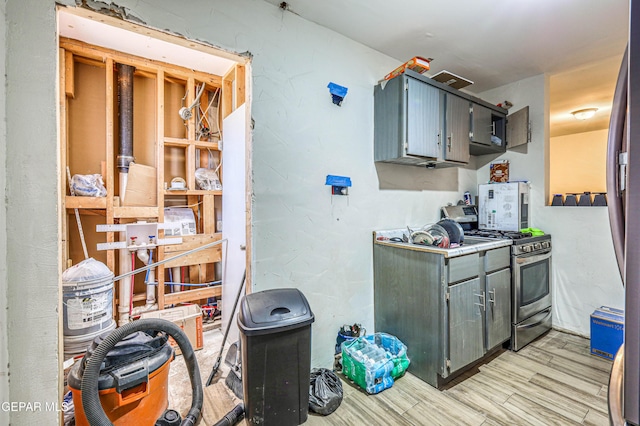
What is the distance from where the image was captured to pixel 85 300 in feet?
7.20

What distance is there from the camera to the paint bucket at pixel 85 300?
2154 millimetres

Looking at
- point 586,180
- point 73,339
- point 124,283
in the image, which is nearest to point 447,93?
point 124,283

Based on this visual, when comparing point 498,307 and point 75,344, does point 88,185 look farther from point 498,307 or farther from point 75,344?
point 498,307

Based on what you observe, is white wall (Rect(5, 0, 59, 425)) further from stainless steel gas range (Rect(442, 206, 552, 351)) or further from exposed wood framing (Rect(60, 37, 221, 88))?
stainless steel gas range (Rect(442, 206, 552, 351))

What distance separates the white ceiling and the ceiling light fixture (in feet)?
3.84

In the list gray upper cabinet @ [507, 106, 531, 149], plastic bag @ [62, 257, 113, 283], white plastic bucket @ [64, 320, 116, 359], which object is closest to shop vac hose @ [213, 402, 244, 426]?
white plastic bucket @ [64, 320, 116, 359]

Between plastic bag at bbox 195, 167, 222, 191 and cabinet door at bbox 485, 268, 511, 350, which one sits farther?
plastic bag at bbox 195, 167, 222, 191

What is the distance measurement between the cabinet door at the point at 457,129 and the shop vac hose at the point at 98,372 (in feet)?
8.17

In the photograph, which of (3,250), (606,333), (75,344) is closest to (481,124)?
(606,333)

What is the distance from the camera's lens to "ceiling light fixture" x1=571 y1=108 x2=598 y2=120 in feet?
13.5

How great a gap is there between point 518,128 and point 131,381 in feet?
13.0

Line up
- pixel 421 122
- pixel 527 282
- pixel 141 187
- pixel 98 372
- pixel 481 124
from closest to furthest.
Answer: pixel 98 372 → pixel 421 122 → pixel 527 282 → pixel 141 187 → pixel 481 124

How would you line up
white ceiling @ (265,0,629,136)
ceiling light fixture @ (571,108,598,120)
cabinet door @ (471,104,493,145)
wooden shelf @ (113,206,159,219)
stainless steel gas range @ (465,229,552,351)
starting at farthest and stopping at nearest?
ceiling light fixture @ (571,108,598,120) < cabinet door @ (471,104,493,145) < wooden shelf @ (113,206,159,219) < stainless steel gas range @ (465,229,552,351) < white ceiling @ (265,0,629,136)

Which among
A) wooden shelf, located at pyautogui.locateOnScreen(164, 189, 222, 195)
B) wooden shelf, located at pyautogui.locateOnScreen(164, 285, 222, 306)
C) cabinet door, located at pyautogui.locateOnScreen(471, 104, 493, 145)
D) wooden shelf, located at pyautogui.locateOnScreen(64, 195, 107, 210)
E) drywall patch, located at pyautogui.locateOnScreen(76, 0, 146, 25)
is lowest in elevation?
wooden shelf, located at pyautogui.locateOnScreen(164, 285, 222, 306)
